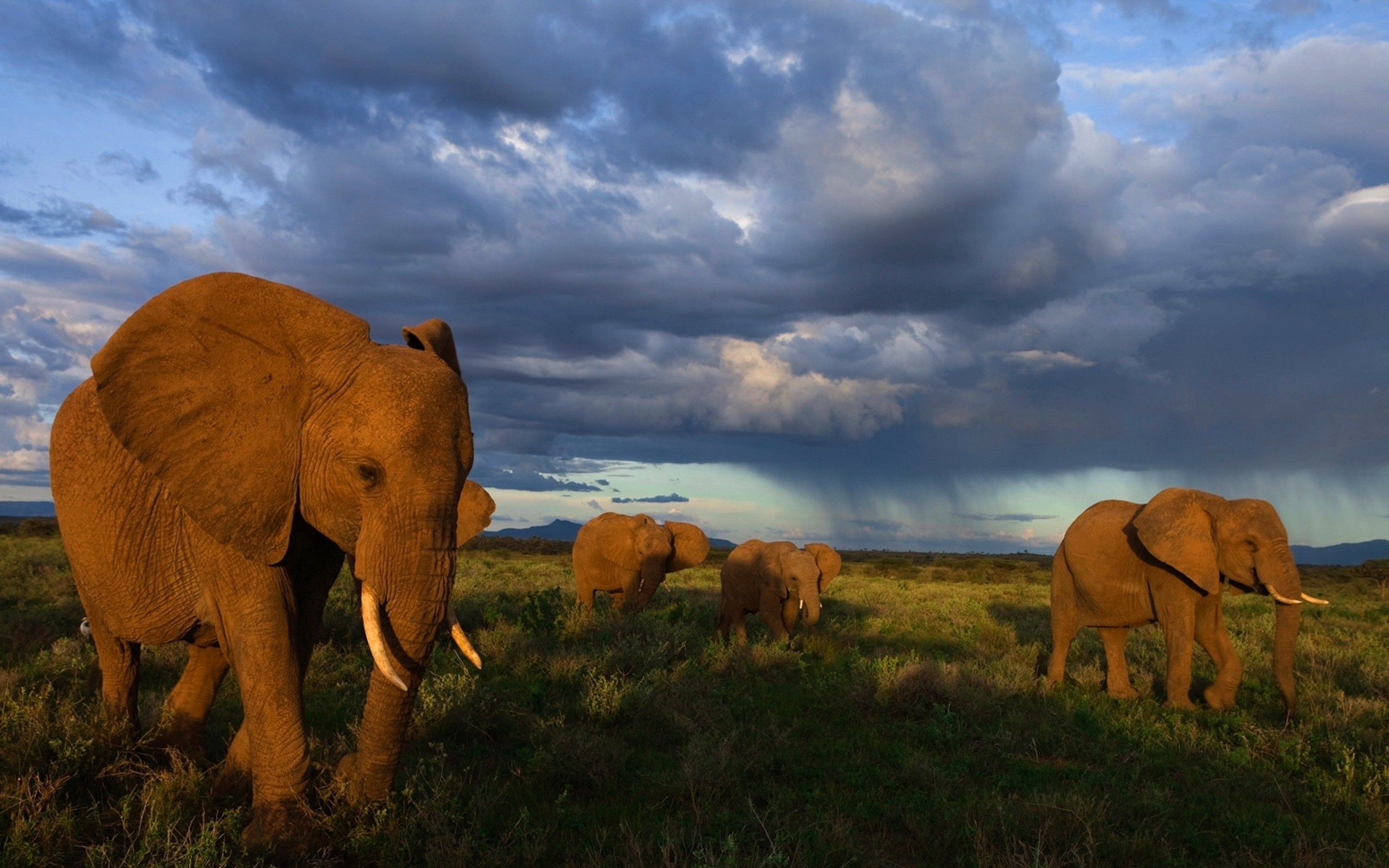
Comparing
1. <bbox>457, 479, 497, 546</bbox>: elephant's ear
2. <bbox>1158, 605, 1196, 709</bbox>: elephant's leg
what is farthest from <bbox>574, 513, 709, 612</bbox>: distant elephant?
<bbox>457, 479, 497, 546</bbox>: elephant's ear

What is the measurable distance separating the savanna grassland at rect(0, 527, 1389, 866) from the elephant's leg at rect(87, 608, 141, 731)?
0.27 meters

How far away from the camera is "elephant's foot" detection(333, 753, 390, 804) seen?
15.0 ft

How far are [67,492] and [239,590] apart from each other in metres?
2.05

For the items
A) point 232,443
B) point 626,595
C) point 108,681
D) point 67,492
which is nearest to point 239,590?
point 232,443

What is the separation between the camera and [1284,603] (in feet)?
31.2

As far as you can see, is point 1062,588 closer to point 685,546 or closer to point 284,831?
point 685,546

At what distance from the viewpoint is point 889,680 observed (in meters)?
9.44

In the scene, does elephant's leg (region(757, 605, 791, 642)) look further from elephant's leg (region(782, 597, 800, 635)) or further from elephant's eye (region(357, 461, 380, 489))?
elephant's eye (region(357, 461, 380, 489))

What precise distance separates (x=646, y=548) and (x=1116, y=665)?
9104mm

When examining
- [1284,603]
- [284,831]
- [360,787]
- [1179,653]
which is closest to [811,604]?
[1179,653]

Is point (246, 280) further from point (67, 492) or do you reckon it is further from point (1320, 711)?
→ point (1320, 711)

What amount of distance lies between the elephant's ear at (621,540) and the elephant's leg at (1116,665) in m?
9.15

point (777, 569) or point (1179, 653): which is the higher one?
point (777, 569)

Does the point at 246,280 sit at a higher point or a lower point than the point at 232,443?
higher
